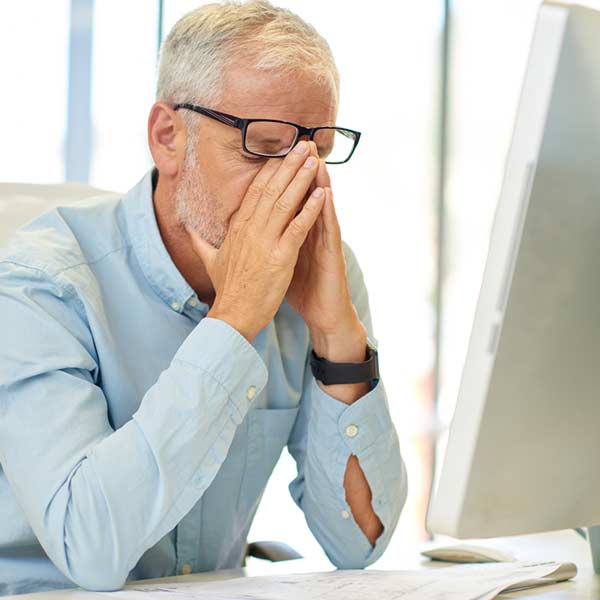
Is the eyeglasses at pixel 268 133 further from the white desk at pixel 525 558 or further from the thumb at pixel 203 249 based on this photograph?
the white desk at pixel 525 558

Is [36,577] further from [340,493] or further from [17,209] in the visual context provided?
[17,209]

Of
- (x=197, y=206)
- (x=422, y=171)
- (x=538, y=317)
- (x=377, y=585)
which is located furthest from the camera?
(x=422, y=171)

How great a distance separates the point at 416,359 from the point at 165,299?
2.99 m

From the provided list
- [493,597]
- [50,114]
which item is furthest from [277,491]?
[493,597]

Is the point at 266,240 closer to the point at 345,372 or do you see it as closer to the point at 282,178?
the point at 282,178

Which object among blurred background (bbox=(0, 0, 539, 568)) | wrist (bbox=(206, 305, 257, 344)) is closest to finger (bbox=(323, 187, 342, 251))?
wrist (bbox=(206, 305, 257, 344))

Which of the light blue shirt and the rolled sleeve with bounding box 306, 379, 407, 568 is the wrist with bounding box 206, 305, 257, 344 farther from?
the rolled sleeve with bounding box 306, 379, 407, 568

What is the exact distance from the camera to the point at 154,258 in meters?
1.28

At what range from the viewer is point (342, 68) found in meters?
3.96

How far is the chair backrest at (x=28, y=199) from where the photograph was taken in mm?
1454

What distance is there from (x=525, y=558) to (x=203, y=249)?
612mm

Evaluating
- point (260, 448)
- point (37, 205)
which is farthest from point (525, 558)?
point (37, 205)

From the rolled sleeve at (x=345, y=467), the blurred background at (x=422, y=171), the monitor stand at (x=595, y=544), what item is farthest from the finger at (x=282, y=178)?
the blurred background at (x=422, y=171)

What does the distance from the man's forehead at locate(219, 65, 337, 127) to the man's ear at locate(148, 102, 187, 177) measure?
0.34 feet
